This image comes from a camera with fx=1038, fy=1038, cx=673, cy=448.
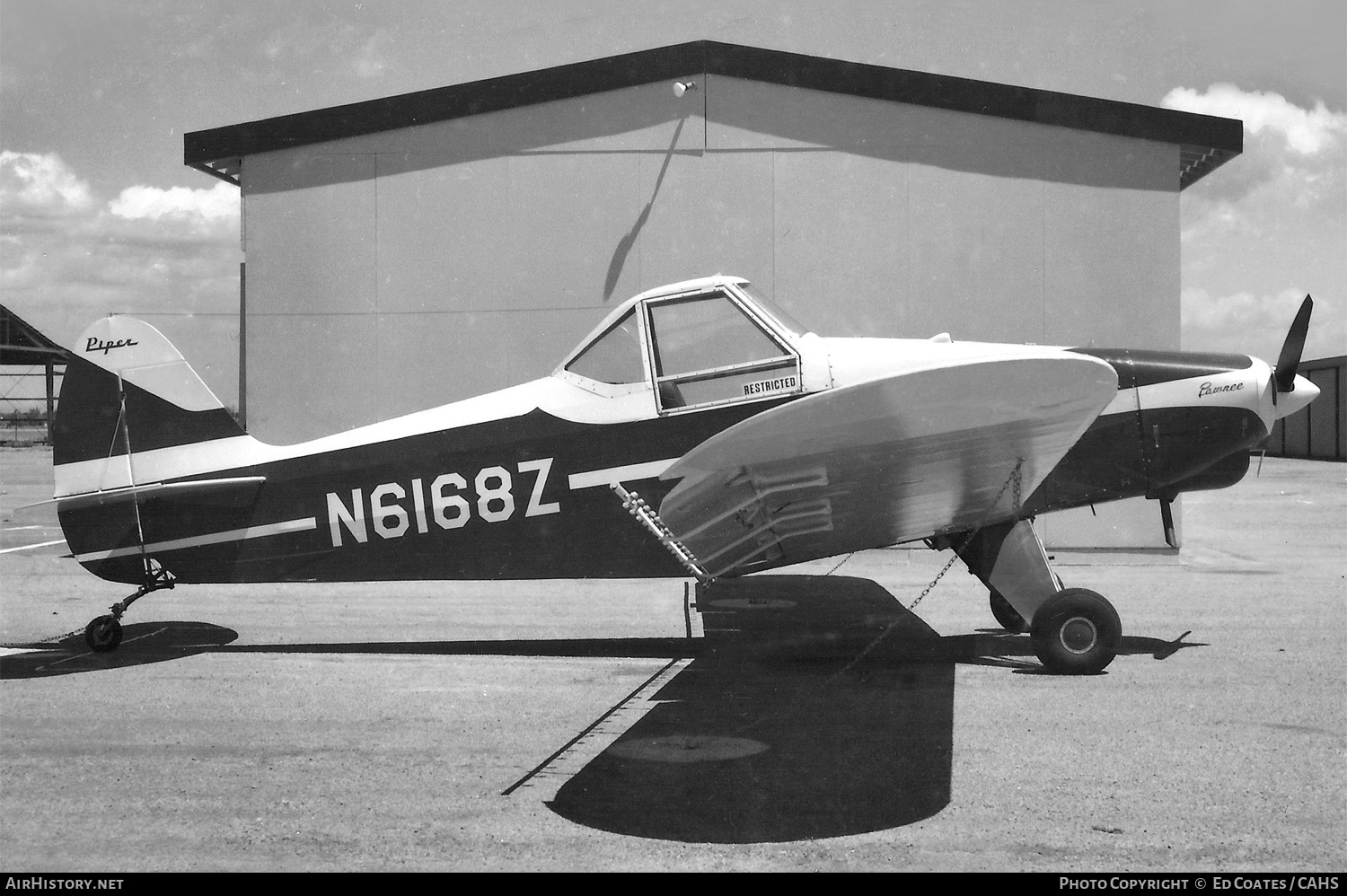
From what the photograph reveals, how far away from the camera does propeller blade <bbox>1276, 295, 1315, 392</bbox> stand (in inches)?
264

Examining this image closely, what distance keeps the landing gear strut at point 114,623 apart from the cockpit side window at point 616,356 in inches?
127

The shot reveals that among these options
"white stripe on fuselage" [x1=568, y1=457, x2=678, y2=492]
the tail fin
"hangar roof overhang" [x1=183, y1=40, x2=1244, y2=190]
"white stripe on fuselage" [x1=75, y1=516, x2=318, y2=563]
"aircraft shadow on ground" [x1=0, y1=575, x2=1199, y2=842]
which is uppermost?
"hangar roof overhang" [x1=183, y1=40, x2=1244, y2=190]

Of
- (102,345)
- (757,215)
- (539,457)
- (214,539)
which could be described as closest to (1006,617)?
(539,457)

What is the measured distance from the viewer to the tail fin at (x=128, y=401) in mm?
7262

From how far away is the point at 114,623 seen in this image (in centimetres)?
741

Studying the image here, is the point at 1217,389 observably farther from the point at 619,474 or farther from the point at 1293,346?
the point at 619,474

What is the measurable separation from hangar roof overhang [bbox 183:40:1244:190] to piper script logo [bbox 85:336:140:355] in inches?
268

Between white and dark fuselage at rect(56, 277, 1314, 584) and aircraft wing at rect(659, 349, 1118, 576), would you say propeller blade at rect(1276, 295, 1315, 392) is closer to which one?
white and dark fuselage at rect(56, 277, 1314, 584)

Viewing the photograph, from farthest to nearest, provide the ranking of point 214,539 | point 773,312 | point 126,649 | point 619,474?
point 126,649, point 214,539, point 619,474, point 773,312

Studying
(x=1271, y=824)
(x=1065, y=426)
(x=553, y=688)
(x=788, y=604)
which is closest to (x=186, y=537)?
(x=553, y=688)

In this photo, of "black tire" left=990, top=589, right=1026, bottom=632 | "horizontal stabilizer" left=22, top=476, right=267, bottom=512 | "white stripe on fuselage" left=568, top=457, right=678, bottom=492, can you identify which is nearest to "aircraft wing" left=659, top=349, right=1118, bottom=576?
"white stripe on fuselage" left=568, top=457, right=678, bottom=492

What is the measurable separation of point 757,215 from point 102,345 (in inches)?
312

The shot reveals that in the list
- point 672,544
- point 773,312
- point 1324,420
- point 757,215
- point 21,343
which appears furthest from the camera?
point 1324,420

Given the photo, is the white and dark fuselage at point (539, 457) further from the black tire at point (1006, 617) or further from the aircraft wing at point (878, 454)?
the aircraft wing at point (878, 454)
